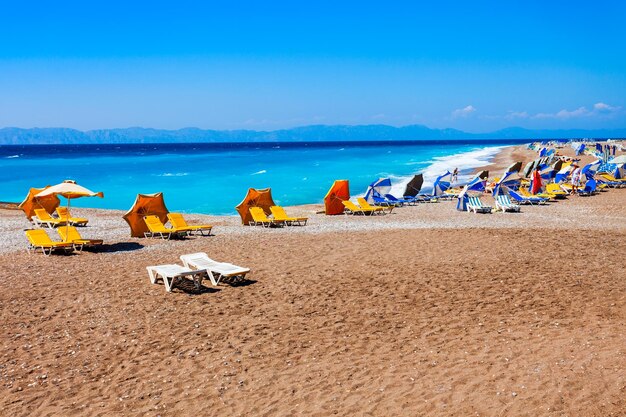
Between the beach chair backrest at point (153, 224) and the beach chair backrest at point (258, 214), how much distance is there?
9.56ft

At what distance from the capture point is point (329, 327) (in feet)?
24.1

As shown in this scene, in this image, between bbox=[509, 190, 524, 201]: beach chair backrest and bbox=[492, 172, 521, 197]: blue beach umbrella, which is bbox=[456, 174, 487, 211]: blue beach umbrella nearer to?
bbox=[492, 172, 521, 197]: blue beach umbrella

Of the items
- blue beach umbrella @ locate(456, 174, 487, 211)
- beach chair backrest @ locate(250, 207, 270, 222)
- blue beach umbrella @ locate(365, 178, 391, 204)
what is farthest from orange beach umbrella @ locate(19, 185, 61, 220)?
blue beach umbrella @ locate(456, 174, 487, 211)

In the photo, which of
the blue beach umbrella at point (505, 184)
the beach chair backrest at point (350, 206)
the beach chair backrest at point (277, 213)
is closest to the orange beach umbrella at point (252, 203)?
the beach chair backrest at point (277, 213)

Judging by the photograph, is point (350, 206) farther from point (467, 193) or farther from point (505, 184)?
point (505, 184)

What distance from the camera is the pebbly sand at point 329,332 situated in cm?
539

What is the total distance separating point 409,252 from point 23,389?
748 centimetres

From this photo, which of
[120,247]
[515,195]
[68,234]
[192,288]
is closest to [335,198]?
[515,195]

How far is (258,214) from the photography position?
54.3 feet

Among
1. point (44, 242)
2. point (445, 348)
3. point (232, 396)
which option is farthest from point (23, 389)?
point (44, 242)

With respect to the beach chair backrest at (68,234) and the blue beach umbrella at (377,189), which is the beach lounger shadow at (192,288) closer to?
the beach chair backrest at (68,234)

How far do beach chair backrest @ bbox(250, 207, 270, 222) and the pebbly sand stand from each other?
3.70m

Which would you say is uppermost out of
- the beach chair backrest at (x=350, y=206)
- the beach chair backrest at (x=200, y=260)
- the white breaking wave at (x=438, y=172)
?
the beach chair backrest at (x=200, y=260)

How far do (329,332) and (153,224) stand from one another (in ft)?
26.7
